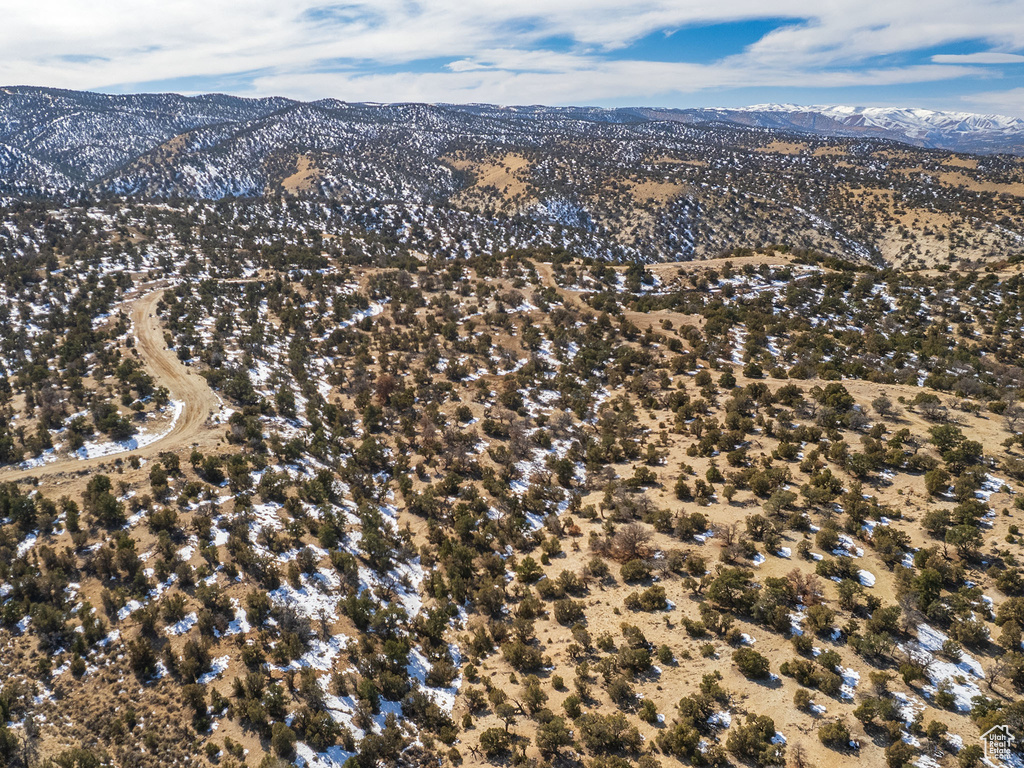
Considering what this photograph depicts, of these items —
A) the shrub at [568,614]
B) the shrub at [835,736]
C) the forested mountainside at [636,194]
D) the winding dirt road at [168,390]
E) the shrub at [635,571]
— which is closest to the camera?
the shrub at [835,736]

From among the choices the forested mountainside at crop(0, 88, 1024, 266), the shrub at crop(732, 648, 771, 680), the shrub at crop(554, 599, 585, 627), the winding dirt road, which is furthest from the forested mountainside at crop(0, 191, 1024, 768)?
the forested mountainside at crop(0, 88, 1024, 266)

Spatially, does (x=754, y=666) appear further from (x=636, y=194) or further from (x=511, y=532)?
(x=636, y=194)

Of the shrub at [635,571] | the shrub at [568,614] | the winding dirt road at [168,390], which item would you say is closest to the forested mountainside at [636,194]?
the winding dirt road at [168,390]

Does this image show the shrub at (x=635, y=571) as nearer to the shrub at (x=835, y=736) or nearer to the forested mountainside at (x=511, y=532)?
the forested mountainside at (x=511, y=532)

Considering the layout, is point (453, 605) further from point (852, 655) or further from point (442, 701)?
point (852, 655)

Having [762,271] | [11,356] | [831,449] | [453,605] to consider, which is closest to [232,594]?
[453,605]
